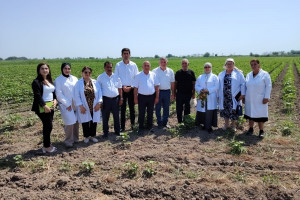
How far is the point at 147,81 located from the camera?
614cm

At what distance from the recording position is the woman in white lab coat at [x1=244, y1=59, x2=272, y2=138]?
5.80m

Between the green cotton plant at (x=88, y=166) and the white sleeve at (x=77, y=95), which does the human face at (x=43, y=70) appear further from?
the green cotton plant at (x=88, y=166)

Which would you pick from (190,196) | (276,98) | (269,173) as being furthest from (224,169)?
(276,98)

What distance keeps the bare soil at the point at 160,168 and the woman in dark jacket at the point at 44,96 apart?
2.52ft

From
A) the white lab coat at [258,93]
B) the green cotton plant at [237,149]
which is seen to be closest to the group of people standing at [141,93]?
the white lab coat at [258,93]

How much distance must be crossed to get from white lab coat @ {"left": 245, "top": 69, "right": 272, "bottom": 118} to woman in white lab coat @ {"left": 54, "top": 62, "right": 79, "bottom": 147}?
412 cm

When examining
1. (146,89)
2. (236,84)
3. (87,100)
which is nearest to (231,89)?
(236,84)

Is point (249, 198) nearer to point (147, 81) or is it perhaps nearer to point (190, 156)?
point (190, 156)

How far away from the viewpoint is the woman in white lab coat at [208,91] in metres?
6.11

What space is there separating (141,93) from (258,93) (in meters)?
2.83

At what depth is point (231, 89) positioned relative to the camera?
239 inches

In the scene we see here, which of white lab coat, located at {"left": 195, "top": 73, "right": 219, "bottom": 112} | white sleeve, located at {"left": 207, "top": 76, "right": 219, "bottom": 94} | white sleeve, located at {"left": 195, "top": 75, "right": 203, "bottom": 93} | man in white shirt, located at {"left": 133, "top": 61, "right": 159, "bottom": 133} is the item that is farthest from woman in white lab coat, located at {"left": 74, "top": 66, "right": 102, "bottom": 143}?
white sleeve, located at {"left": 207, "top": 76, "right": 219, "bottom": 94}

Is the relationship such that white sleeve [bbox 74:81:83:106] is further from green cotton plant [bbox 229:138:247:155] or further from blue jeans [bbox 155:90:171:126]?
green cotton plant [bbox 229:138:247:155]

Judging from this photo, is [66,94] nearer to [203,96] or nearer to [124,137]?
[124,137]
